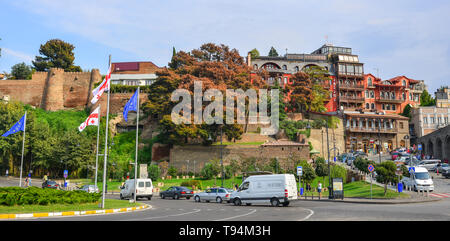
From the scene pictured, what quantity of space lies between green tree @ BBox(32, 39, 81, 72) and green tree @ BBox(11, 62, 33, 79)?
4.94m

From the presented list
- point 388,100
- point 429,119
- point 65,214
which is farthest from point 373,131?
point 65,214

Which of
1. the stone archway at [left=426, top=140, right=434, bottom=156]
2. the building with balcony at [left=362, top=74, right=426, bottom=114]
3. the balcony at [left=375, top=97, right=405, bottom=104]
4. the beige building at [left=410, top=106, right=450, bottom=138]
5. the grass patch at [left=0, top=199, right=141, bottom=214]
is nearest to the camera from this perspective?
the grass patch at [left=0, top=199, right=141, bottom=214]

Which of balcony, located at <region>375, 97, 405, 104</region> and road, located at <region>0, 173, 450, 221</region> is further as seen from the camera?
balcony, located at <region>375, 97, 405, 104</region>

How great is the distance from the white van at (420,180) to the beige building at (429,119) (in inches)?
1876

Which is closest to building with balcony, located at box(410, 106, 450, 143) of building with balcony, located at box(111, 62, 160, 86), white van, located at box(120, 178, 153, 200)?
building with balcony, located at box(111, 62, 160, 86)

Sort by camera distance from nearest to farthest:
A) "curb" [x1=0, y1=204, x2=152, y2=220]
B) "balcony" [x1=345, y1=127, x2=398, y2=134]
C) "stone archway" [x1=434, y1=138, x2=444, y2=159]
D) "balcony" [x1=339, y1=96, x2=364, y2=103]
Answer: "curb" [x1=0, y1=204, x2=152, y2=220] → "stone archway" [x1=434, y1=138, x2=444, y2=159] → "balcony" [x1=345, y1=127, x2=398, y2=134] → "balcony" [x1=339, y1=96, x2=364, y2=103]

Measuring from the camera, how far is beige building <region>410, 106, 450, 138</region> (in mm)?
76750

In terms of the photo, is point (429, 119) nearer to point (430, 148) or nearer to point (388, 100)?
point (430, 148)

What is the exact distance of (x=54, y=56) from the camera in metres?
87.9

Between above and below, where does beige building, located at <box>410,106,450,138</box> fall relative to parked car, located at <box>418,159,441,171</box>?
above

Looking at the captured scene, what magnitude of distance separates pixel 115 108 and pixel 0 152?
72.7 feet

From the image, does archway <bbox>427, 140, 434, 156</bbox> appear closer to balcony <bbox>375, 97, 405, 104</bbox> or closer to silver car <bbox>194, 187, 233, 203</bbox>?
balcony <bbox>375, 97, 405, 104</bbox>

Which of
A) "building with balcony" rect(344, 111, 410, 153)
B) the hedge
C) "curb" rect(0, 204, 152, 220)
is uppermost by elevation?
"building with balcony" rect(344, 111, 410, 153)
